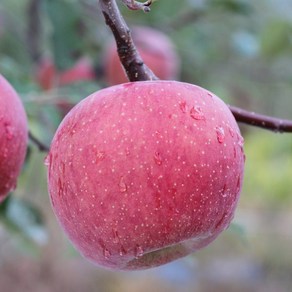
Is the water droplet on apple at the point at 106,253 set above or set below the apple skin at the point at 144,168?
below

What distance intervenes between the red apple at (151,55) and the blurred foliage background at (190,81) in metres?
0.04

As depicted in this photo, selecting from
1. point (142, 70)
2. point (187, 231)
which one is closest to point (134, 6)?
point (142, 70)

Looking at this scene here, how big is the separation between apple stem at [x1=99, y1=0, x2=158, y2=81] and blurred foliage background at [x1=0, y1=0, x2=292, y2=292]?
37 centimetres

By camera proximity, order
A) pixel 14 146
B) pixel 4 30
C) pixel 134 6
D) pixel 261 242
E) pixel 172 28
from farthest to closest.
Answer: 1. pixel 261 242
2. pixel 4 30
3. pixel 172 28
4. pixel 14 146
5. pixel 134 6

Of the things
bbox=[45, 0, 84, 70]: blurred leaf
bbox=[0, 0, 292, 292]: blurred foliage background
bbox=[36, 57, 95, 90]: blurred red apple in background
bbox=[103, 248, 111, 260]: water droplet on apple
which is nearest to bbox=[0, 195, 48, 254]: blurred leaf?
bbox=[0, 0, 292, 292]: blurred foliage background

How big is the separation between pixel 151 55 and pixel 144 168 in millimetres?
1205

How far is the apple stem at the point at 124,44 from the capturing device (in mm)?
607

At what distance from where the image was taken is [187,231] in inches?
24.5

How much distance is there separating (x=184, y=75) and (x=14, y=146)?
5.28 feet

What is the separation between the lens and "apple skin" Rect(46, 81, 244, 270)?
0.60 meters

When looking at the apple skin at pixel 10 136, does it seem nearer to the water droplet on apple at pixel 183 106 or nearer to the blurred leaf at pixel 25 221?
the water droplet on apple at pixel 183 106

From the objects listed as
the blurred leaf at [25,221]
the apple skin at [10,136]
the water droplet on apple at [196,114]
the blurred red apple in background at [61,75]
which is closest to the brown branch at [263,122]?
the water droplet on apple at [196,114]

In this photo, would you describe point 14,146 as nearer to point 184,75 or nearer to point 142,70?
point 142,70

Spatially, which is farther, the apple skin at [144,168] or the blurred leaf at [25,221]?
the blurred leaf at [25,221]
